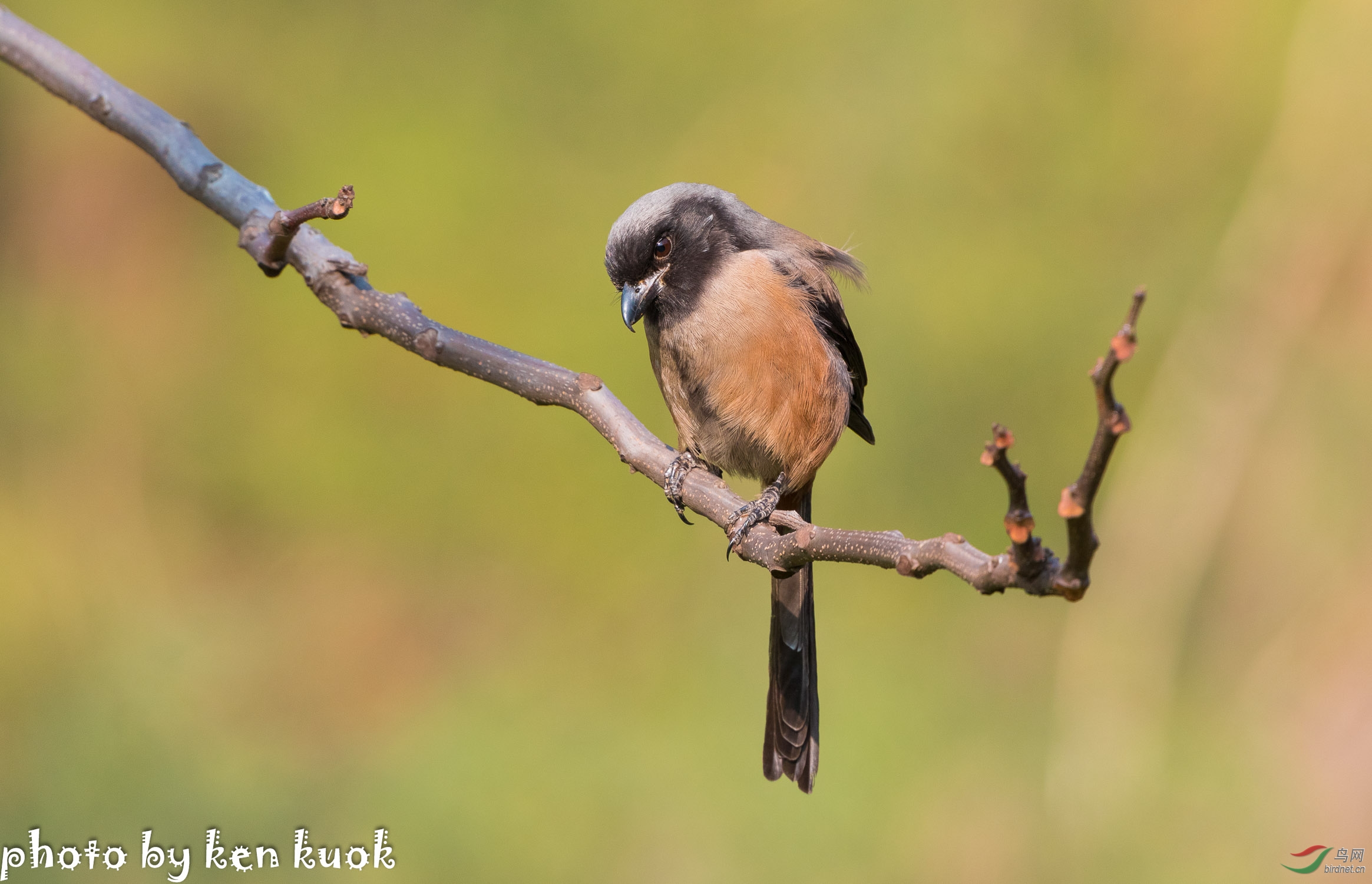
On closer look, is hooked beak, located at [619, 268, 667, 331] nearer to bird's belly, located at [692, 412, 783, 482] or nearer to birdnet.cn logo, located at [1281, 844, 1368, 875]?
bird's belly, located at [692, 412, 783, 482]

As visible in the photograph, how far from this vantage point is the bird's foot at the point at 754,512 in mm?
2365

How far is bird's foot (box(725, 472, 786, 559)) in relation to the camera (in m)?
2.37

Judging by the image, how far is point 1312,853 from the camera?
4258 mm

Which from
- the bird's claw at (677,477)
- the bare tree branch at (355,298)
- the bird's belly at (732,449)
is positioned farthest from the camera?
the bird's belly at (732,449)

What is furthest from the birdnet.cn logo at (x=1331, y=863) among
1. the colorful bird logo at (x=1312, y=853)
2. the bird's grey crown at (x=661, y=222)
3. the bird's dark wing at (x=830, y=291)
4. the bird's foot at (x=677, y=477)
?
the bird's grey crown at (x=661, y=222)

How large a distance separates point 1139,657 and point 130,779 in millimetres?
4579

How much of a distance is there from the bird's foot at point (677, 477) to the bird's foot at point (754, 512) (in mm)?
162

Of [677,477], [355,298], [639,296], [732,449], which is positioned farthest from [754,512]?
[355,298]

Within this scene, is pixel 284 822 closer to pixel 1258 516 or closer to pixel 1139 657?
pixel 1139 657

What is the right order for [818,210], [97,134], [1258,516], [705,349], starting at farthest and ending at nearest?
[97,134] < [818,210] < [1258,516] < [705,349]

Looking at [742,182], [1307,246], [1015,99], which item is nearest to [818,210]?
[742,182]

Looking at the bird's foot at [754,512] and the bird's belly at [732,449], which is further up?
the bird's belly at [732,449]

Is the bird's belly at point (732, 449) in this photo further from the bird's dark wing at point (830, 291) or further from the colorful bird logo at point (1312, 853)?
the colorful bird logo at point (1312, 853)

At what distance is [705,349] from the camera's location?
299 centimetres
